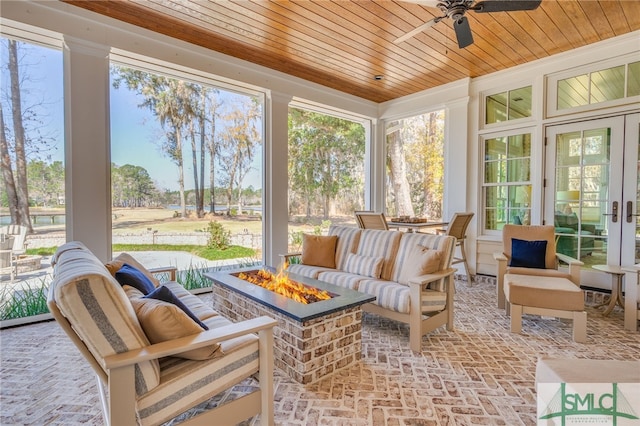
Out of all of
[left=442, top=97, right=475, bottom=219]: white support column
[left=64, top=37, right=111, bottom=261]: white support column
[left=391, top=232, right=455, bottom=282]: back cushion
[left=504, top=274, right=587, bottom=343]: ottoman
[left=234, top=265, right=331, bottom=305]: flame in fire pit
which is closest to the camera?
[left=234, top=265, right=331, bottom=305]: flame in fire pit

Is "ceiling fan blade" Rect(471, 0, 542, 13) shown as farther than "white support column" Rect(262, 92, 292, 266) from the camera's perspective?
No

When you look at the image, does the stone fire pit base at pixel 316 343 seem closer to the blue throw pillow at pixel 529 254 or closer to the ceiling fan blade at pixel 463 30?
the blue throw pillow at pixel 529 254

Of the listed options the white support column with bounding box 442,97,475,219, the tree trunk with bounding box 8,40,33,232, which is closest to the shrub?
the tree trunk with bounding box 8,40,33,232

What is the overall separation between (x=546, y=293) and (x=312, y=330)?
226 cm

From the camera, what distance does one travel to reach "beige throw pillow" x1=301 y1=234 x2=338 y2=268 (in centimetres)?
374

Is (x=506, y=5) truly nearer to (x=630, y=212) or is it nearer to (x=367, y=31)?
(x=367, y=31)

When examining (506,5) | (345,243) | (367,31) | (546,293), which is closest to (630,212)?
(546,293)

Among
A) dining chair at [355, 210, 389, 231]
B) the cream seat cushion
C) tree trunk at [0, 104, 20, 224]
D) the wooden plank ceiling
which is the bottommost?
the cream seat cushion

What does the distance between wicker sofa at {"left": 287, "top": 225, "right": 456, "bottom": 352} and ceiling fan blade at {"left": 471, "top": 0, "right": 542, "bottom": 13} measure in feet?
6.38

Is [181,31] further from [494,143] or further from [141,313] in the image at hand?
[494,143]

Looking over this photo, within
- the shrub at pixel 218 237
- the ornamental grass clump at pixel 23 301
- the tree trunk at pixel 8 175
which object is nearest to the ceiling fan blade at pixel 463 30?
the shrub at pixel 218 237

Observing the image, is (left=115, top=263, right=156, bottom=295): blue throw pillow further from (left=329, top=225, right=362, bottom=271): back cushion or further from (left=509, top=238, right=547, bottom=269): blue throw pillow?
(left=509, top=238, right=547, bottom=269): blue throw pillow

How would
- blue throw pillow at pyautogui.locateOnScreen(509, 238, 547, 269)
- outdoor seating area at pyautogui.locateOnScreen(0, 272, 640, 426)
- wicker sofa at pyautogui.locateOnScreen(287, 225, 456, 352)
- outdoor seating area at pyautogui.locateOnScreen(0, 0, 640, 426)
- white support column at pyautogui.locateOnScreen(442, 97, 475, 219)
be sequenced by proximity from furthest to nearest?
white support column at pyautogui.locateOnScreen(442, 97, 475, 219) < blue throw pillow at pyautogui.locateOnScreen(509, 238, 547, 269) < wicker sofa at pyautogui.locateOnScreen(287, 225, 456, 352) < outdoor seating area at pyautogui.locateOnScreen(0, 272, 640, 426) < outdoor seating area at pyautogui.locateOnScreen(0, 0, 640, 426)

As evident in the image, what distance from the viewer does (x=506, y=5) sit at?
241 centimetres
